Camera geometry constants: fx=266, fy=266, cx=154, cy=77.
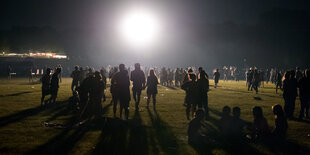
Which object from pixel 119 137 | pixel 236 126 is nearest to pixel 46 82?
pixel 119 137

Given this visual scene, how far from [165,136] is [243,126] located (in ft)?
7.81

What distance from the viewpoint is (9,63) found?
212 feet

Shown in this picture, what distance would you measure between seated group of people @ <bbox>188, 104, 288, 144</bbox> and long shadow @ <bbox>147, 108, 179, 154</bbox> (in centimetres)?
60

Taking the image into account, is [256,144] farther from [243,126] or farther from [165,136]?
[165,136]

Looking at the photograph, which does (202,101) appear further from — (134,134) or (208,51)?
(208,51)

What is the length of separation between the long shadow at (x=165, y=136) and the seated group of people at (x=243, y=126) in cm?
60

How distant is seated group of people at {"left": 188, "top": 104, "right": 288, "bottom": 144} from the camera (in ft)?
24.9

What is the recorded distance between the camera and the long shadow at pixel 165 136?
7.09 metres

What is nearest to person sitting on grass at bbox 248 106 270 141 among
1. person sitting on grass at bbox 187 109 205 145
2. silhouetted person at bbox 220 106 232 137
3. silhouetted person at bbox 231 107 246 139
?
silhouetted person at bbox 231 107 246 139

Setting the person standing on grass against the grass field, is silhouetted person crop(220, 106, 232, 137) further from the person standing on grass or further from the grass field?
the person standing on grass

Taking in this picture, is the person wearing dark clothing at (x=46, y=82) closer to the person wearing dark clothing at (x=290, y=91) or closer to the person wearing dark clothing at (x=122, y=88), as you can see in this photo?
the person wearing dark clothing at (x=122, y=88)

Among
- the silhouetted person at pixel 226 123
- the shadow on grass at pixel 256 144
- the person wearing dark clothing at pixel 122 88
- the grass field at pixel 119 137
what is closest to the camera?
the grass field at pixel 119 137

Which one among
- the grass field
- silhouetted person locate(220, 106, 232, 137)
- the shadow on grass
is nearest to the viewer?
the grass field

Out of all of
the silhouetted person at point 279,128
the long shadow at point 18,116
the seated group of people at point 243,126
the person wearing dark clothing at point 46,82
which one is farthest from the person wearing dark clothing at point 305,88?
the person wearing dark clothing at point 46,82
